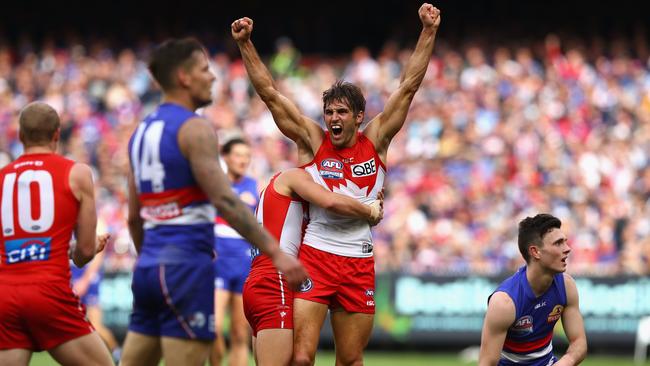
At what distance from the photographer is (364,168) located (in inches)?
339

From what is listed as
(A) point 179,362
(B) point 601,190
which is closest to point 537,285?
(A) point 179,362

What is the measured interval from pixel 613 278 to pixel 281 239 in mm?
9664

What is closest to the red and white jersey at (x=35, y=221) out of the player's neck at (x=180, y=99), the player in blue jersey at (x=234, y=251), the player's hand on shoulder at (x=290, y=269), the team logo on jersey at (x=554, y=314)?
the player's neck at (x=180, y=99)

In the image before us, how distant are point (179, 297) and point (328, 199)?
2080mm

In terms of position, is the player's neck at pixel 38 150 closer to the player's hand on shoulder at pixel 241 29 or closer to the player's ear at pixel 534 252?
the player's hand on shoulder at pixel 241 29

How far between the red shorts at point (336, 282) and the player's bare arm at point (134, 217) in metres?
1.80

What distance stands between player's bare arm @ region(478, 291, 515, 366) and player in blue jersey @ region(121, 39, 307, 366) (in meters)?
2.77

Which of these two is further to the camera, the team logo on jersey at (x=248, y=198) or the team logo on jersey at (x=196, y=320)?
the team logo on jersey at (x=248, y=198)

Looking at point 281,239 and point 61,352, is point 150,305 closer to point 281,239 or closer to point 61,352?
point 61,352

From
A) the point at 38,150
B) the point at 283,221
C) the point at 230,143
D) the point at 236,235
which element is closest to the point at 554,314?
the point at 283,221

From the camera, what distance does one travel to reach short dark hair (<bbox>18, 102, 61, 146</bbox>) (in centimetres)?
734

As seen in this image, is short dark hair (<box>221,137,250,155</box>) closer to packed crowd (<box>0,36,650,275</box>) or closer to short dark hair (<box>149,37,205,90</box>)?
packed crowd (<box>0,36,650,275</box>)

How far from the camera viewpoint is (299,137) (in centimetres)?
876

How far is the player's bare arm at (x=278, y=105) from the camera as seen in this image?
28.5 feet
